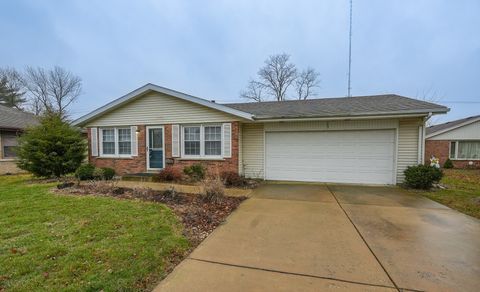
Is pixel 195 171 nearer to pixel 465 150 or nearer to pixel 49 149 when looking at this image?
pixel 49 149

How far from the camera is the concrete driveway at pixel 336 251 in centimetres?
251

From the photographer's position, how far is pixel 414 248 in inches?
131

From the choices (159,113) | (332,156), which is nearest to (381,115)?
(332,156)

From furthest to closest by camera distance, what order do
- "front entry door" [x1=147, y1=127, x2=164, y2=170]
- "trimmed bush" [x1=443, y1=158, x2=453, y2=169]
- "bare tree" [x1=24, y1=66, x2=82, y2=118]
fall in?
1. "bare tree" [x1=24, y1=66, x2=82, y2=118]
2. "trimmed bush" [x1=443, y1=158, x2=453, y2=169]
3. "front entry door" [x1=147, y1=127, x2=164, y2=170]

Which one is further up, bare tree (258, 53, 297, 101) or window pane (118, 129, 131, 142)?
bare tree (258, 53, 297, 101)

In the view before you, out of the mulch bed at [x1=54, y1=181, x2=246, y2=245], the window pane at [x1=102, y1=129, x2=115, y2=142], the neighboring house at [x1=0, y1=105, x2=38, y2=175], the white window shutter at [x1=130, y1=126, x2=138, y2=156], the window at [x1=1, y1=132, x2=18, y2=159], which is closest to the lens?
the mulch bed at [x1=54, y1=181, x2=246, y2=245]

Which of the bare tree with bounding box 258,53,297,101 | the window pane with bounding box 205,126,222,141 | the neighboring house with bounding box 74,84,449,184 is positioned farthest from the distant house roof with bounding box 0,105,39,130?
the bare tree with bounding box 258,53,297,101

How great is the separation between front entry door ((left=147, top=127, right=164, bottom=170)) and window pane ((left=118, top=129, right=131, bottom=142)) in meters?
1.13

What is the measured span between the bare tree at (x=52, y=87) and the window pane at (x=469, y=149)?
38.5 meters

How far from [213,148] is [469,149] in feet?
64.4

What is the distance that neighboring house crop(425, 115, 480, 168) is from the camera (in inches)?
649

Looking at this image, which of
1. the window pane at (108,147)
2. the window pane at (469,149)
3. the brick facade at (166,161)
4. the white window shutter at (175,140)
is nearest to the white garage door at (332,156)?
the brick facade at (166,161)

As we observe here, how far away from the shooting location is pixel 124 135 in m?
10.6

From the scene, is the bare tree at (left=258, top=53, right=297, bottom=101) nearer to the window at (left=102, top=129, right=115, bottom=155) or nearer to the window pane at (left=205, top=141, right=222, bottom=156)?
the window pane at (left=205, top=141, right=222, bottom=156)
